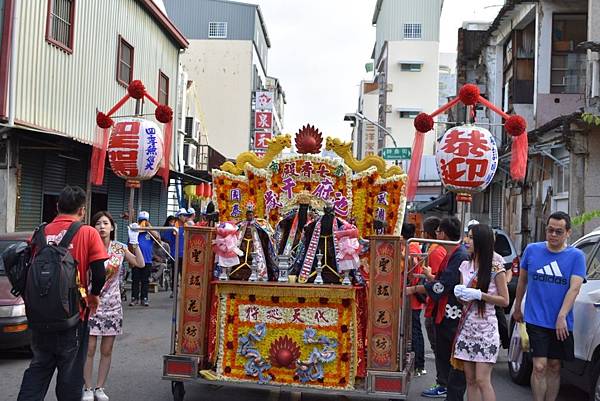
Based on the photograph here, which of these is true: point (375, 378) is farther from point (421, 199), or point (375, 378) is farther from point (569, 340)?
point (421, 199)

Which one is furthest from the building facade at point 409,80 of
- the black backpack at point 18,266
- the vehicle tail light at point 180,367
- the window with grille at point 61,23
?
the black backpack at point 18,266

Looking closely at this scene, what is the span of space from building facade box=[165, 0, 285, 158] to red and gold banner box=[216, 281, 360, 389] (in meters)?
35.0

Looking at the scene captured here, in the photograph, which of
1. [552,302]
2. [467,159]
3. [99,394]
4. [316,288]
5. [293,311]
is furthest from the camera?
[467,159]

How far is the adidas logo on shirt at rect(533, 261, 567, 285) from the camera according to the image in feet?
19.7

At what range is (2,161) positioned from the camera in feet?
43.0

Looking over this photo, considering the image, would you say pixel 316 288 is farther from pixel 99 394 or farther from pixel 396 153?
pixel 396 153

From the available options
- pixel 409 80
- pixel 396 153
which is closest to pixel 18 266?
pixel 396 153

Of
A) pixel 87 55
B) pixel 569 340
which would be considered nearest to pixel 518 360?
pixel 569 340

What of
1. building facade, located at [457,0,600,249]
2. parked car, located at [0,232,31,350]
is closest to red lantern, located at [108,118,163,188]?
parked car, located at [0,232,31,350]

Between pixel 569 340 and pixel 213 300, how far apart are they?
3.24 meters

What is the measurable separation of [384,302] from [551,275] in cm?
146

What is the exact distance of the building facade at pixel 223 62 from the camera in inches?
1655

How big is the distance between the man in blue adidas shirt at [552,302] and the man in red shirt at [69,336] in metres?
3.66

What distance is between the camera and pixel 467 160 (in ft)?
23.0
